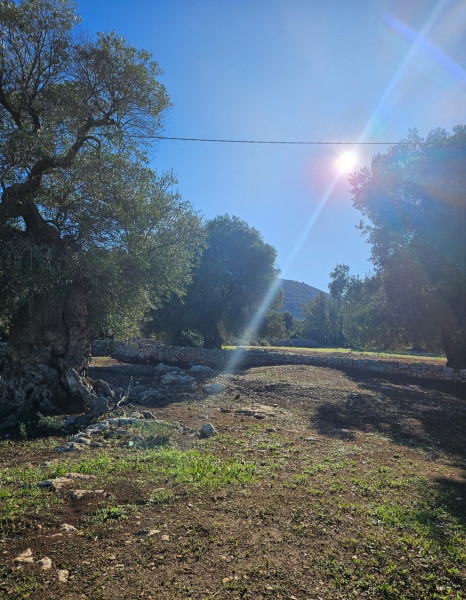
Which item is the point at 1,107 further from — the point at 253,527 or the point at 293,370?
the point at 293,370

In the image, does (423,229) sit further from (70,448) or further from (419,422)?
(70,448)

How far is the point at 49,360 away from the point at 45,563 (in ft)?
23.4

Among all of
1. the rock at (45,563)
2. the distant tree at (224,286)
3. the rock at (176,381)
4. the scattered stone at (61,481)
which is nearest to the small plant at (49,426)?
the scattered stone at (61,481)

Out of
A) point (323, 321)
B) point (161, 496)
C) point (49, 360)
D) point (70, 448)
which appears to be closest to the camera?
point (161, 496)

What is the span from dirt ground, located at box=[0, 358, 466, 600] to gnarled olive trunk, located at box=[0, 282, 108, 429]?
77.3 inches

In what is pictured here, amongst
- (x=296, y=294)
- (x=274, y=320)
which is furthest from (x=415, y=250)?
(x=296, y=294)

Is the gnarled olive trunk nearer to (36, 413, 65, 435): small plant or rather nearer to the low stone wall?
(36, 413, 65, 435): small plant

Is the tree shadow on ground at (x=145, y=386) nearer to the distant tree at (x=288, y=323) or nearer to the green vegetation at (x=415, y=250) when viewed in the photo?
the green vegetation at (x=415, y=250)

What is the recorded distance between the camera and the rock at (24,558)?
3162 millimetres

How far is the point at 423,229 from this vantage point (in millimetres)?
17344

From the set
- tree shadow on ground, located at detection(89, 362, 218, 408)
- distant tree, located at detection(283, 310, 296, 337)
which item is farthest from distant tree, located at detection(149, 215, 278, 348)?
distant tree, located at detection(283, 310, 296, 337)

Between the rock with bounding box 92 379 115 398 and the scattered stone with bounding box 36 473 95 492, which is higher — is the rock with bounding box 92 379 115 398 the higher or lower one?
the higher one

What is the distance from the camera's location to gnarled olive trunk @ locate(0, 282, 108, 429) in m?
9.01

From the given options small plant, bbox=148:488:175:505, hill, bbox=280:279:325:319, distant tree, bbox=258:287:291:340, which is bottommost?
small plant, bbox=148:488:175:505
